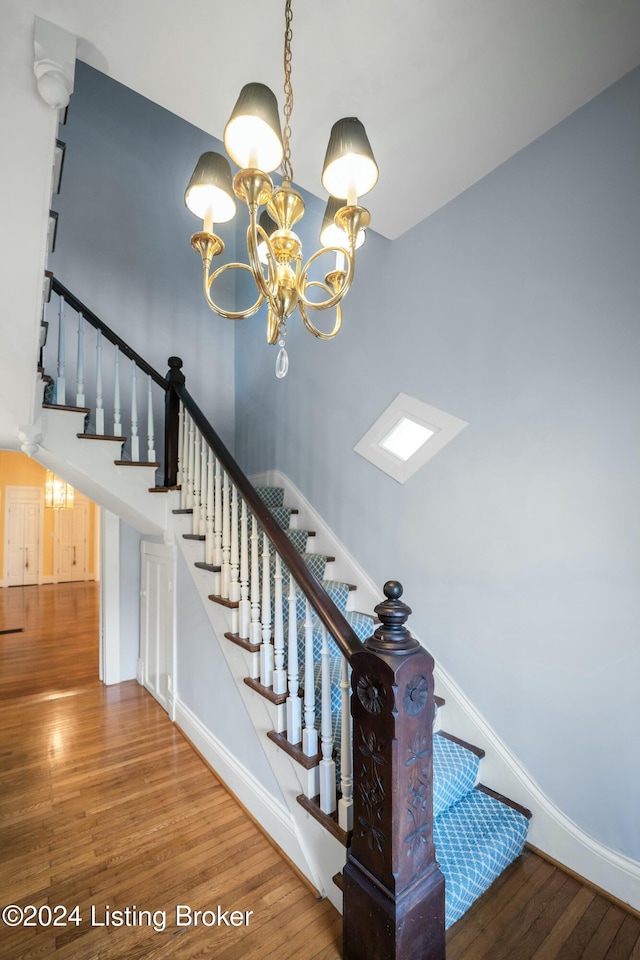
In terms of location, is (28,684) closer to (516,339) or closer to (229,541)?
(229,541)

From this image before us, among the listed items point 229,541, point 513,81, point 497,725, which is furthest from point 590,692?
point 513,81

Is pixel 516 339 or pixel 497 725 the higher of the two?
pixel 516 339

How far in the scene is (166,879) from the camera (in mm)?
1671

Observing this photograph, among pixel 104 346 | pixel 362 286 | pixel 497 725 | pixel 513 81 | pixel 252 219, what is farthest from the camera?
pixel 104 346

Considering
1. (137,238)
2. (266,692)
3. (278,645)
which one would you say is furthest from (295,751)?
(137,238)

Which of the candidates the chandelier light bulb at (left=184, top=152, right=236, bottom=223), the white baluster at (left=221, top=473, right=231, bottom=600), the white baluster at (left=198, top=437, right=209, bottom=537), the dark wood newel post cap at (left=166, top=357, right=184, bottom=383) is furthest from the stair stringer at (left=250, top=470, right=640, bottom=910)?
the dark wood newel post cap at (left=166, top=357, right=184, bottom=383)

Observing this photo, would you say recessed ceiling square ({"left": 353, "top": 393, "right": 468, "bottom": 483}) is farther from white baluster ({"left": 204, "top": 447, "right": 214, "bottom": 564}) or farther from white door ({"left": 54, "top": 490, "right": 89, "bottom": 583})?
white door ({"left": 54, "top": 490, "right": 89, "bottom": 583})

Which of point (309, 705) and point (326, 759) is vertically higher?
point (309, 705)

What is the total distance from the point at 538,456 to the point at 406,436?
82 centimetres

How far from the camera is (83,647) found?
4715 millimetres

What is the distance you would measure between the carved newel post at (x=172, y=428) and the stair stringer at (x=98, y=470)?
0.13 m

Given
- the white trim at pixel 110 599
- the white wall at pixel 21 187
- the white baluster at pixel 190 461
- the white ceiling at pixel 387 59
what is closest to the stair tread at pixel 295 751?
the white baluster at pixel 190 461

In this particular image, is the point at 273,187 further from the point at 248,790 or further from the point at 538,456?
the point at 248,790

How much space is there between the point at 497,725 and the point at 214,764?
1.57m
